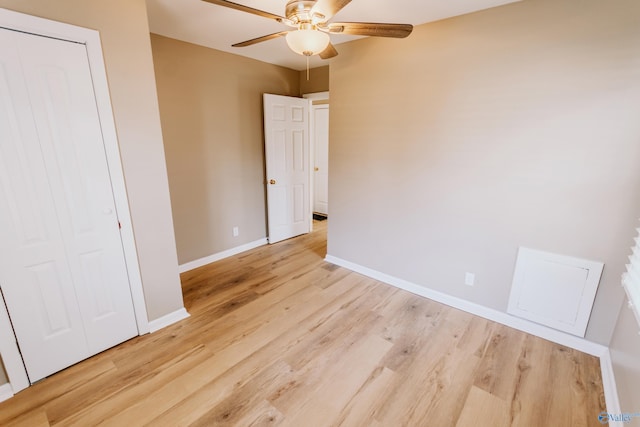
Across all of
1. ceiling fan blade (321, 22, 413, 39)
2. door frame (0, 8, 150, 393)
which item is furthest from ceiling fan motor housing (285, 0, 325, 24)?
door frame (0, 8, 150, 393)

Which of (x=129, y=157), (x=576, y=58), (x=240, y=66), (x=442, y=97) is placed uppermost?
(x=240, y=66)

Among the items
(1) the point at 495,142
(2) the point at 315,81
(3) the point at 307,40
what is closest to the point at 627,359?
(1) the point at 495,142

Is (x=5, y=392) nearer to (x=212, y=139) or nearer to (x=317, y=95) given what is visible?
(x=212, y=139)

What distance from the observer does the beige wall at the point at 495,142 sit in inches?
71.5

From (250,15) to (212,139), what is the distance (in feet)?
4.91

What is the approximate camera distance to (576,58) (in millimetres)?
1856

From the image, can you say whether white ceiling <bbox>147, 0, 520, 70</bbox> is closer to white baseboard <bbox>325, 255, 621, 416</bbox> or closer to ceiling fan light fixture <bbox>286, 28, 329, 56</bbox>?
ceiling fan light fixture <bbox>286, 28, 329, 56</bbox>

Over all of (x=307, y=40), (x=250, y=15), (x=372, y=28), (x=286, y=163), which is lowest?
(x=286, y=163)

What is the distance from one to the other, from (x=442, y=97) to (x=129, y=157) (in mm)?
2490

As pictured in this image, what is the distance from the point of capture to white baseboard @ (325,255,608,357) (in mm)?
2074

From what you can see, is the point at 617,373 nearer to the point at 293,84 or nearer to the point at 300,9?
the point at 300,9

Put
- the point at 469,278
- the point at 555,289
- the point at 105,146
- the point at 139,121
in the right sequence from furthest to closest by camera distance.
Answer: the point at 469,278, the point at 555,289, the point at 139,121, the point at 105,146

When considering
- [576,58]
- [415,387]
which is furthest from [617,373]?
[576,58]

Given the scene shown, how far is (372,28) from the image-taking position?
167cm
